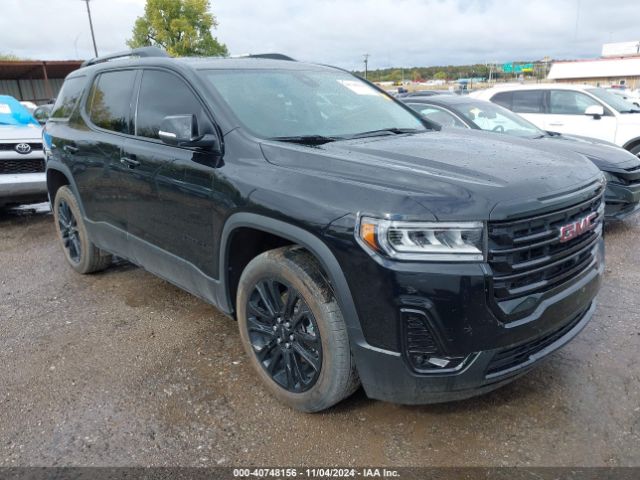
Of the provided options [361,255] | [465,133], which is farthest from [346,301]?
[465,133]

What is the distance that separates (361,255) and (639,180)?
16.6 ft

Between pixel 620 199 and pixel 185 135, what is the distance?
5.01m

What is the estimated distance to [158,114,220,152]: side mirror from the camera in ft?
9.45

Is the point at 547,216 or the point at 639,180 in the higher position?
the point at 547,216

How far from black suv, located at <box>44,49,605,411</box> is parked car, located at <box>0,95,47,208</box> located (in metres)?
3.73

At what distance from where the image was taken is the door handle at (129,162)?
355cm

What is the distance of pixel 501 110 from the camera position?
6.88 metres

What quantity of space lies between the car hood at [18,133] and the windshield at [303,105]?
16.4 ft

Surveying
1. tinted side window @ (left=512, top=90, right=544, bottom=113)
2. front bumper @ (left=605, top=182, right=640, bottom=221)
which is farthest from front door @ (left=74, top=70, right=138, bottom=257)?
tinted side window @ (left=512, top=90, right=544, bottom=113)

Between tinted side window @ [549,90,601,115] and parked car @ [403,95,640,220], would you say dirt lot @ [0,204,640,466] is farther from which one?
tinted side window @ [549,90,601,115]

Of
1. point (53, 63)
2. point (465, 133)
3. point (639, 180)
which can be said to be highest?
point (53, 63)

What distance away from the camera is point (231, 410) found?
9.21 ft

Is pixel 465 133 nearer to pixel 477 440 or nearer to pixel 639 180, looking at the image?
pixel 477 440

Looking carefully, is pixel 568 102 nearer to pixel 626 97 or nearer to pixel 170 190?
pixel 626 97
